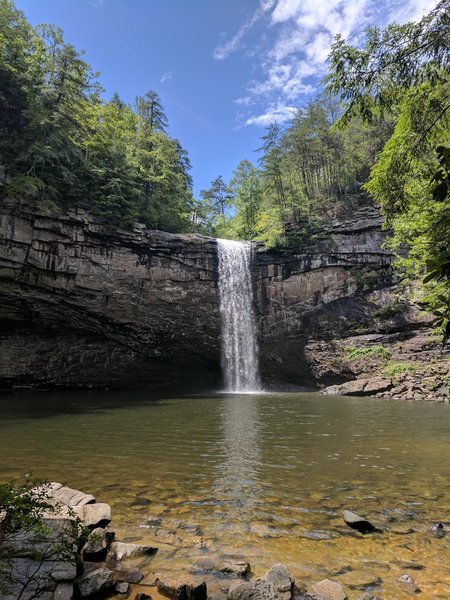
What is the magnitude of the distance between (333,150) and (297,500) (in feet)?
104

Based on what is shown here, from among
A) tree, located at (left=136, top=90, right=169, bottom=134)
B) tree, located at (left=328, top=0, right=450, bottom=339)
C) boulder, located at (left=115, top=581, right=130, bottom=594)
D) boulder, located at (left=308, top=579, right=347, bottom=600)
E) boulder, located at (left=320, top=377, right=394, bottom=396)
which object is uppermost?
tree, located at (left=136, top=90, right=169, bottom=134)

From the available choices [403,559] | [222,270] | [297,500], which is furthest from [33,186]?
[403,559]

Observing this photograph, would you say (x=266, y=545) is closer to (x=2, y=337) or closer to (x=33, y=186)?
(x=33, y=186)

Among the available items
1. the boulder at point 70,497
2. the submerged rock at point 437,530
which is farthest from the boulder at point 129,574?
the submerged rock at point 437,530

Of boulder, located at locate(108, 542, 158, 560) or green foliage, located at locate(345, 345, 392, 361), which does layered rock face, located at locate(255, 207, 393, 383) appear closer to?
green foliage, located at locate(345, 345, 392, 361)

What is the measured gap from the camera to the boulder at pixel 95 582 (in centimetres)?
277

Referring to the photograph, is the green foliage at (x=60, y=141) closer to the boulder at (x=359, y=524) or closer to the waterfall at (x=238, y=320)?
the waterfall at (x=238, y=320)

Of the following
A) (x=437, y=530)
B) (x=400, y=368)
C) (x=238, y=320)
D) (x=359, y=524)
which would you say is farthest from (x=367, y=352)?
(x=359, y=524)

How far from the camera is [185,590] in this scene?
109 inches

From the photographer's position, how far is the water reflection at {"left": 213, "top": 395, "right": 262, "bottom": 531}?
4.48 m

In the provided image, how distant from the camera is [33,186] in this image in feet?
62.3

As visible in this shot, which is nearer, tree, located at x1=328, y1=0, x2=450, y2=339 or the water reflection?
the water reflection

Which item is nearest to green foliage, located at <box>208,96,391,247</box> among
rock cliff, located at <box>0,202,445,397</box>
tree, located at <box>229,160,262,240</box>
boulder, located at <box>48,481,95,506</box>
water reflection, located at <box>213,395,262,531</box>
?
tree, located at <box>229,160,262,240</box>

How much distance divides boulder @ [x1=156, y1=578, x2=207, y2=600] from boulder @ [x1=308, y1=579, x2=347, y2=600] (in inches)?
34.6
